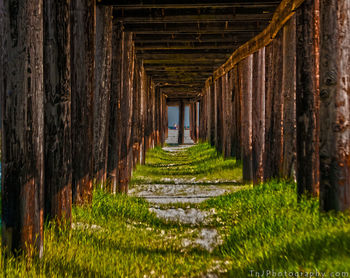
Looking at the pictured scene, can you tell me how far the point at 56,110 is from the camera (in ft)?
11.7

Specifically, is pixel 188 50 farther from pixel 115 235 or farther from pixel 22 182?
pixel 22 182

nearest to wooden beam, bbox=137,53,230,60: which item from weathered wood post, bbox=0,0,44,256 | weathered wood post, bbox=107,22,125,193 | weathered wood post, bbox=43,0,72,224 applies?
weathered wood post, bbox=107,22,125,193

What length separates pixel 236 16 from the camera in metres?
6.70

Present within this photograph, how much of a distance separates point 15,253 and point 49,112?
1406mm

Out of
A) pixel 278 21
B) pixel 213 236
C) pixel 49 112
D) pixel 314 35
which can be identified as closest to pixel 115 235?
pixel 213 236

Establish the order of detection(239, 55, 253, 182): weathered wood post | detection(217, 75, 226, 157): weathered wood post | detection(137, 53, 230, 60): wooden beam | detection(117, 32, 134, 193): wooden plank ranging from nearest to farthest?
1. detection(117, 32, 134, 193): wooden plank
2. detection(239, 55, 253, 182): weathered wood post
3. detection(137, 53, 230, 60): wooden beam
4. detection(217, 75, 226, 157): weathered wood post

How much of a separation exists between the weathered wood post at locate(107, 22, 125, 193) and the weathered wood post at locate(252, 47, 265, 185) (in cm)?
267

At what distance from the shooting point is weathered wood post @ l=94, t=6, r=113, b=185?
5688 mm

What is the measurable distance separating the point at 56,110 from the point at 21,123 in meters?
1.00

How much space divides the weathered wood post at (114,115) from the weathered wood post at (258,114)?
105 inches

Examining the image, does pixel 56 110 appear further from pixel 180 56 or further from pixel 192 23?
pixel 180 56

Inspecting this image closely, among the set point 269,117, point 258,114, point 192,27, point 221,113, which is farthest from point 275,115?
point 221,113

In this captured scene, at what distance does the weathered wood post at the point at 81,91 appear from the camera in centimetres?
466

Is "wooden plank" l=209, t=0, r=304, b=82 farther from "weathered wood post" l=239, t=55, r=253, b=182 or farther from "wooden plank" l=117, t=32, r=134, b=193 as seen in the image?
"wooden plank" l=117, t=32, r=134, b=193
